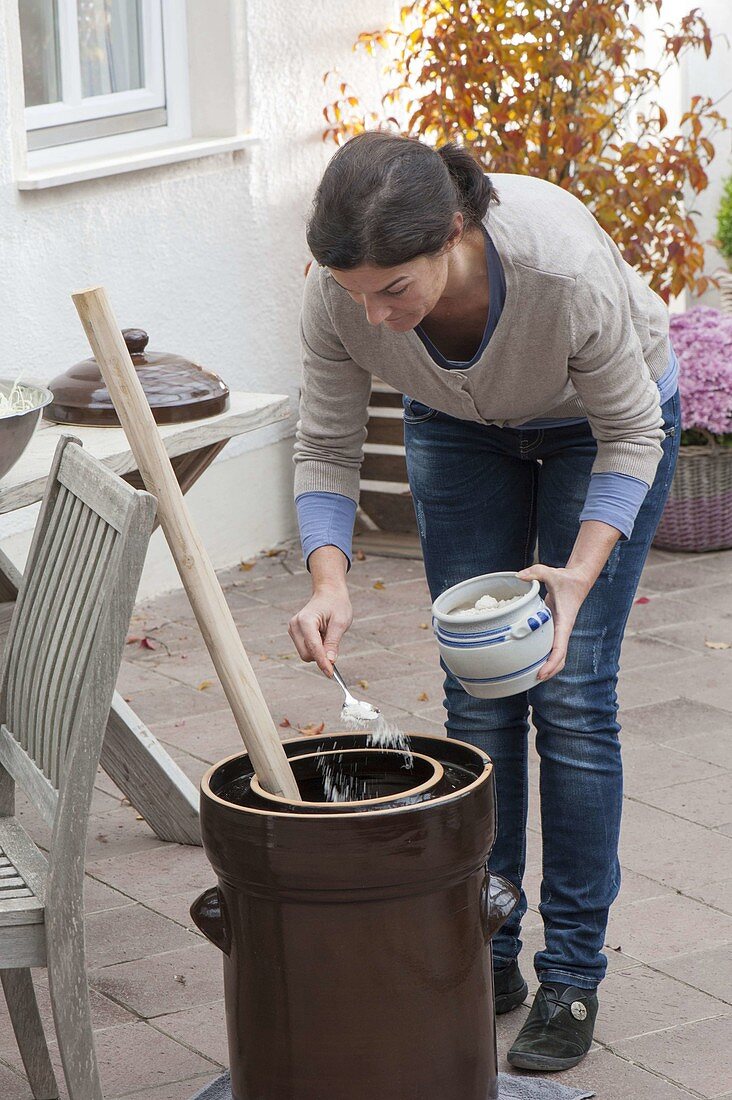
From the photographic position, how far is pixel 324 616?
219 cm

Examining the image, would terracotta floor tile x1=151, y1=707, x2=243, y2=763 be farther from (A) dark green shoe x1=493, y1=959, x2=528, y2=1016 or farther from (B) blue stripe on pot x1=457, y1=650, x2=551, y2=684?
(B) blue stripe on pot x1=457, y1=650, x2=551, y2=684

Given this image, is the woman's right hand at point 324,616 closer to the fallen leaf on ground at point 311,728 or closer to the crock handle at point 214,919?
the crock handle at point 214,919

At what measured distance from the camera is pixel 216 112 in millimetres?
5207

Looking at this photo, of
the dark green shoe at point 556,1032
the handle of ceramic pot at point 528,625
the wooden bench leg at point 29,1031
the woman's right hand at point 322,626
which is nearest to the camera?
the handle of ceramic pot at point 528,625

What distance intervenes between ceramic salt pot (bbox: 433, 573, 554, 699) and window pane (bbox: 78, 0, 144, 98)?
341 cm

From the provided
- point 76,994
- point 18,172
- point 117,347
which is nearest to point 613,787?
point 76,994

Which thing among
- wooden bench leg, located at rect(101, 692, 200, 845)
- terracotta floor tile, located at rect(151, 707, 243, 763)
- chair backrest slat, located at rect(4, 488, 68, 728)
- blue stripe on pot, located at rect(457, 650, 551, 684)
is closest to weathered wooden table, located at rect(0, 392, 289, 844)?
wooden bench leg, located at rect(101, 692, 200, 845)

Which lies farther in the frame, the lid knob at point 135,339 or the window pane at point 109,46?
the window pane at point 109,46

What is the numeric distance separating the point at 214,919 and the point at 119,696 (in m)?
1.24

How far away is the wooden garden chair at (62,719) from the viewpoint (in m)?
A: 1.90

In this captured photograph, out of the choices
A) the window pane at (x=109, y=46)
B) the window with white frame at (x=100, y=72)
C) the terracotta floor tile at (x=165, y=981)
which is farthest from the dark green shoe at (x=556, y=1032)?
the window pane at (x=109, y=46)

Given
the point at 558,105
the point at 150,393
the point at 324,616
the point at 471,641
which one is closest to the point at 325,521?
the point at 324,616

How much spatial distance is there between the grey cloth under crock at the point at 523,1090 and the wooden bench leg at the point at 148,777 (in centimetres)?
92

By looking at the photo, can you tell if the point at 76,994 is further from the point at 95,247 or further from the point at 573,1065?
the point at 95,247
